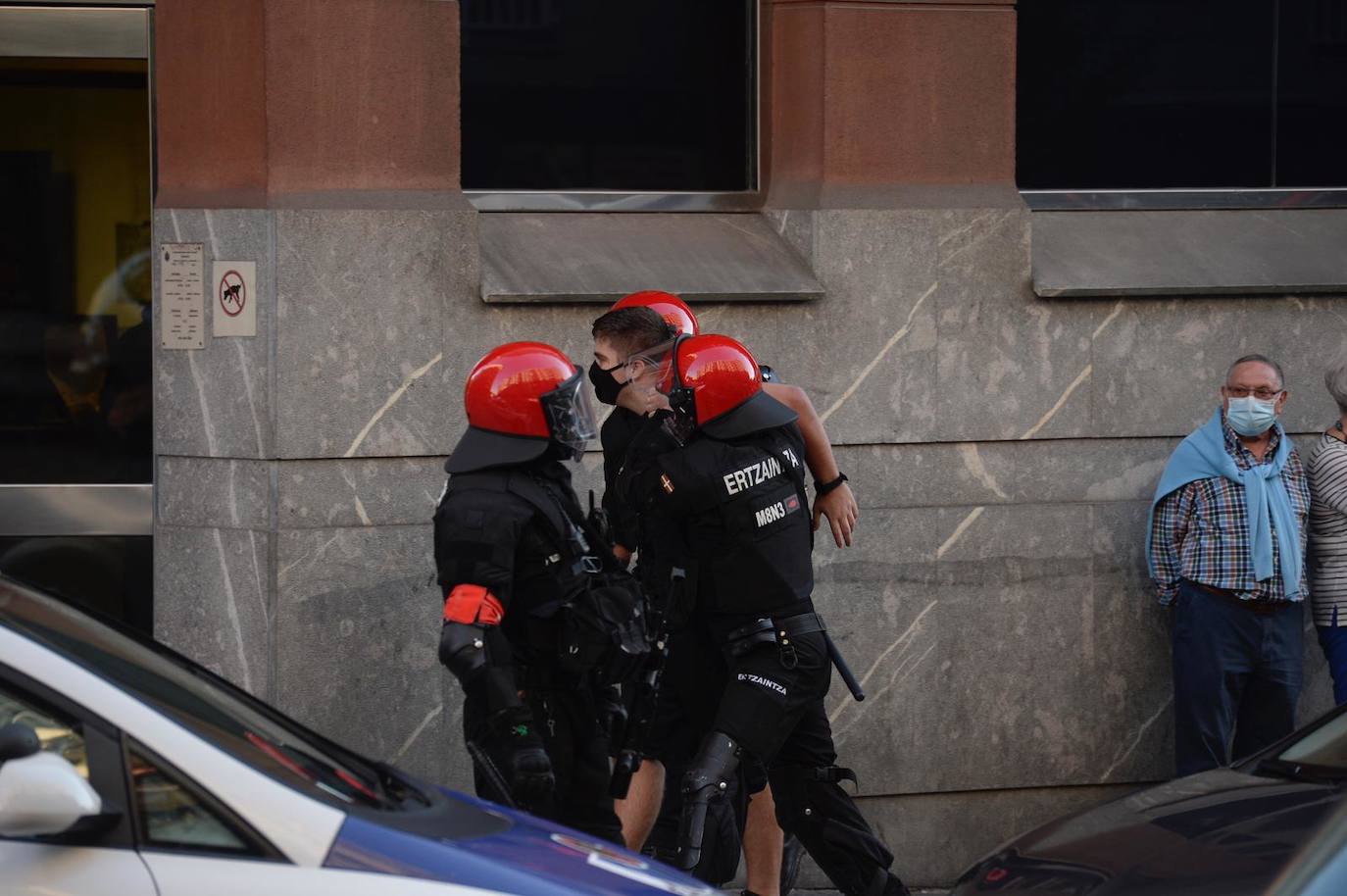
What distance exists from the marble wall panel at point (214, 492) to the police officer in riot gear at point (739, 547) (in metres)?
1.79

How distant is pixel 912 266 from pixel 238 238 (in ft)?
8.53

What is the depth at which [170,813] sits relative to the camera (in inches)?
121

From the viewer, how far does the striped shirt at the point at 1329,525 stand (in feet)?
23.0

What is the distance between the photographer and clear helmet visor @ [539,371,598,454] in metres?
5.16

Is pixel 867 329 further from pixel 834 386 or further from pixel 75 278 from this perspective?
pixel 75 278

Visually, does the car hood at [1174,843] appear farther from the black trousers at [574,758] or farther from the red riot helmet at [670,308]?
the red riot helmet at [670,308]

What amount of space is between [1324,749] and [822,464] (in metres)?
1.93

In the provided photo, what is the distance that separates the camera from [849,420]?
7191mm

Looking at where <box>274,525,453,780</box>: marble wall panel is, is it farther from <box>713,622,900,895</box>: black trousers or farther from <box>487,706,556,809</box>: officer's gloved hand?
<box>487,706,556,809</box>: officer's gloved hand

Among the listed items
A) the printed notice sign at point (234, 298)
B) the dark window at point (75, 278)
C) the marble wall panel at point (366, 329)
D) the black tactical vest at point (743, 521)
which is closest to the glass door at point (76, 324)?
the dark window at point (75, 278)

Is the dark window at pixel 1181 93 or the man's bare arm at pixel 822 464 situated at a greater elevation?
the dark window at pixel 1181 93

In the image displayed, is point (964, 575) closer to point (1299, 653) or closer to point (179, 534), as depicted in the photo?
point (1299, 653)

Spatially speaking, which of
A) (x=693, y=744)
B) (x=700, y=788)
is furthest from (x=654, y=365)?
(x=700, y=788)

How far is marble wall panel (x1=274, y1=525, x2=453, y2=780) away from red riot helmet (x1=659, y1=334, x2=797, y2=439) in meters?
1.74
